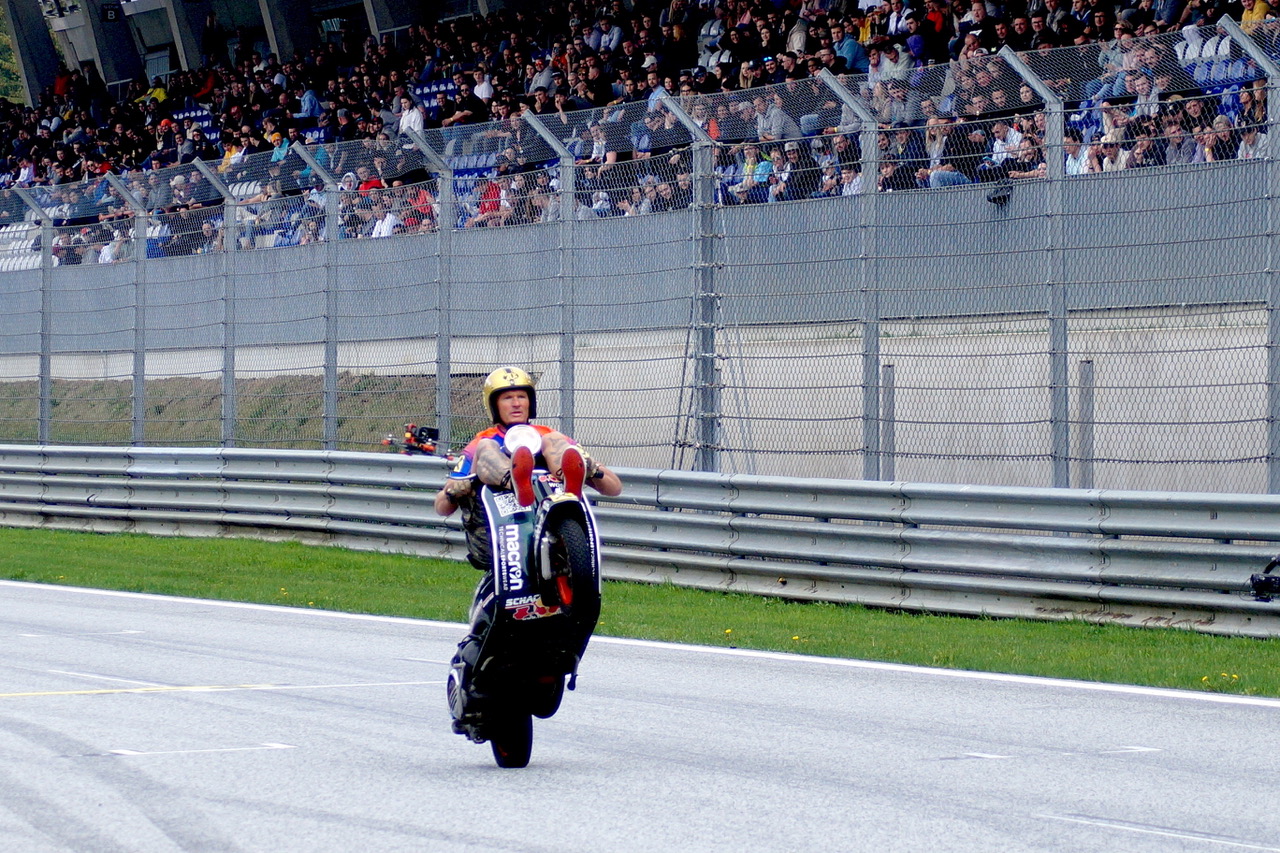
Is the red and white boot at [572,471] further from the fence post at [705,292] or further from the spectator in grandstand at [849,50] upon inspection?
A: the spectator in grandstand at [849,50]

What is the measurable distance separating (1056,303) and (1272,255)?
1.39 meters

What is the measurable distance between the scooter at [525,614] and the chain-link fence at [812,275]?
5632 millimetres

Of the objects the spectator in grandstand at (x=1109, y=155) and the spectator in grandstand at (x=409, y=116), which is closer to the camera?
the spectator in grandstand at (x=1109, y=155)

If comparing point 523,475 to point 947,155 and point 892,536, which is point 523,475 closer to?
point 892,536

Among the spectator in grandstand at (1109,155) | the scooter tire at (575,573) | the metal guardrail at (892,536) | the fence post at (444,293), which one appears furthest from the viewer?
the fence post at (444,293)

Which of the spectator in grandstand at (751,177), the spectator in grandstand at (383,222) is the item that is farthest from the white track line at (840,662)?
the spectator in grandstand at (383,222)

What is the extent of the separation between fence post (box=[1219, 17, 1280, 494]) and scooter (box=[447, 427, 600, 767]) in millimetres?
5603

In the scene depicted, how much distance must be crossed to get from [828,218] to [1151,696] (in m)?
5.10

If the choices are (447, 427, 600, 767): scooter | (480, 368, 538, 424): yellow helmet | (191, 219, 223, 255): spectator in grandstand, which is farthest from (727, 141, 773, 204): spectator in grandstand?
(447, 427, 600, 767): scooter

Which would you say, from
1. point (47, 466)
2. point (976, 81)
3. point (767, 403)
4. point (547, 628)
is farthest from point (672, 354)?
point (47, 466)

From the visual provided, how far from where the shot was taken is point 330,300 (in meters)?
16.8

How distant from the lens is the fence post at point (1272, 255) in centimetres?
1057

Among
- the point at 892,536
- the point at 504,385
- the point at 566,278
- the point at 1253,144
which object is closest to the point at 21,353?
the point at 566,278

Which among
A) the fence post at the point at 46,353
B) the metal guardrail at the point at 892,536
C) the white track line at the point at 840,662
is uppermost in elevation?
the fence post at the point at 46,353
